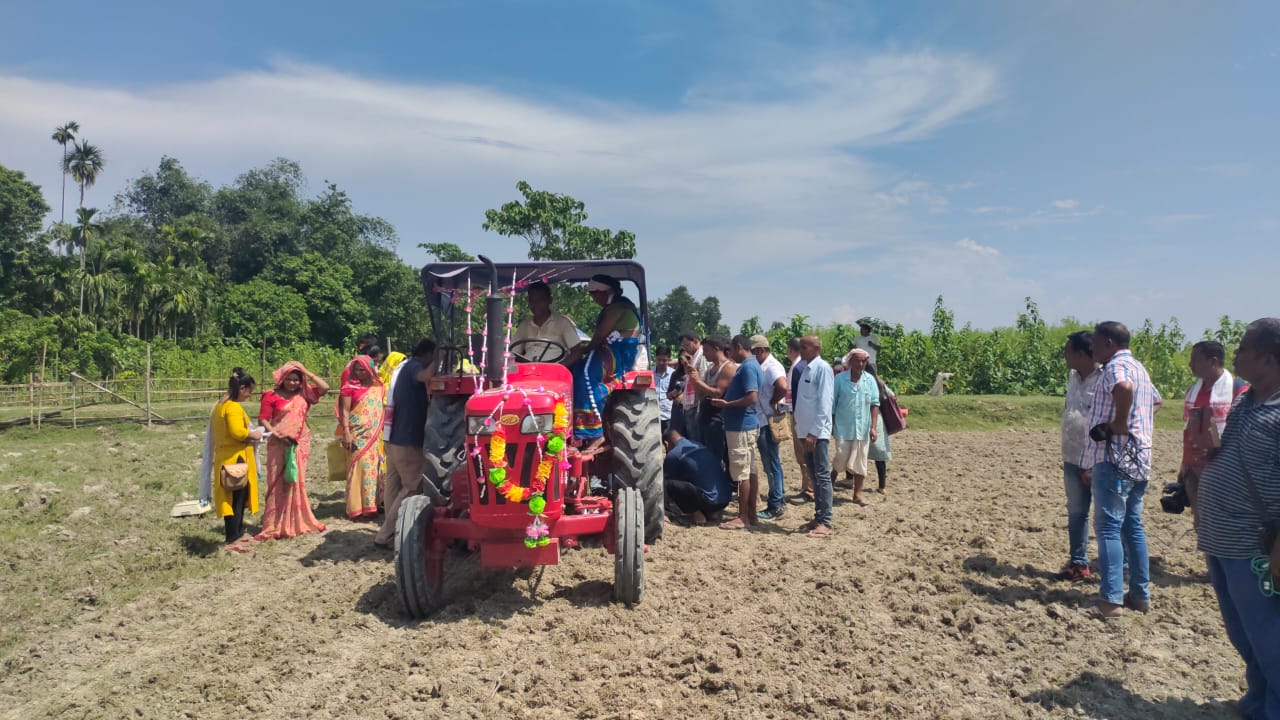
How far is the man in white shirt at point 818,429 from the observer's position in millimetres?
6605

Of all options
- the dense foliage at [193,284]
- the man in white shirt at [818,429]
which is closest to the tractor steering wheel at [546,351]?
the man in white shirt at [818,429]

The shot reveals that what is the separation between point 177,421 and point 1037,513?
1673cm

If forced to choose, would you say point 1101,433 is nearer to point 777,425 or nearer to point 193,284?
point 777,425

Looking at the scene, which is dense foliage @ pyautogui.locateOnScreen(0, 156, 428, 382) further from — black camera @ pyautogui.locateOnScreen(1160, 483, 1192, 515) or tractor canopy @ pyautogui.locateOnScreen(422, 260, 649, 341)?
black camera @ pyautogui.locateOnScreen(1160, 483, 1192, 515)

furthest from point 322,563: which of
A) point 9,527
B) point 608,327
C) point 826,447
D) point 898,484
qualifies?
point 898,484

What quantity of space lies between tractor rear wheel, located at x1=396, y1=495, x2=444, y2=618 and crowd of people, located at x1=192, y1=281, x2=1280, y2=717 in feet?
4.37

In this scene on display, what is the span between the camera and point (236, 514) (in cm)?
647

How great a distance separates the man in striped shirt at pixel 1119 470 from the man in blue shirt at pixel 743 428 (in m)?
2.68

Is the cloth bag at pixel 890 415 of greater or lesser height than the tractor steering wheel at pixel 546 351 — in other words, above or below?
below

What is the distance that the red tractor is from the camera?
4430 millimetres

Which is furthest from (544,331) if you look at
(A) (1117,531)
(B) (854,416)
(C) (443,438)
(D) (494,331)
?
(A) (1117,531)

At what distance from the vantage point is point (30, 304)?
3422 cm

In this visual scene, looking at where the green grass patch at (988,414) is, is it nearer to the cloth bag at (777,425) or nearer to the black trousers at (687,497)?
the cloth bag at (777,425)

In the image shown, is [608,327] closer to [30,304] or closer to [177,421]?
[177,421]
